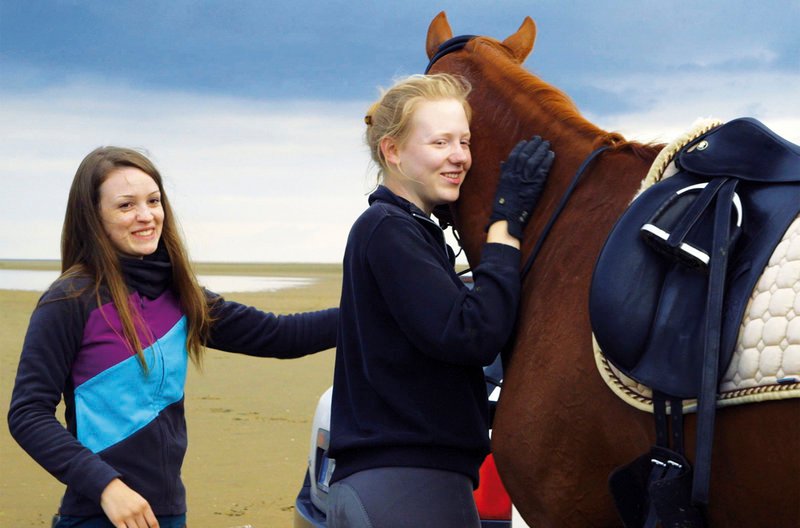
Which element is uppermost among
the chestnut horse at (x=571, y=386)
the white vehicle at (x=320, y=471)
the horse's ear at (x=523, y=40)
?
the horse's ear at (x=523, y=40)

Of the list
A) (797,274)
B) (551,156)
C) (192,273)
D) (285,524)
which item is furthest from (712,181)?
(285,524)

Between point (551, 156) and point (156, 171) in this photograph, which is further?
point (156, 171)

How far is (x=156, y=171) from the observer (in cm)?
295

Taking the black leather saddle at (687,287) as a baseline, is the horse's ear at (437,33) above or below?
above

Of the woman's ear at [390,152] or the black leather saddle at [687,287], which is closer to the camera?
the black leather saddle at [687,287]

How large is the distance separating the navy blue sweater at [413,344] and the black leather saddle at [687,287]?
0.29 m

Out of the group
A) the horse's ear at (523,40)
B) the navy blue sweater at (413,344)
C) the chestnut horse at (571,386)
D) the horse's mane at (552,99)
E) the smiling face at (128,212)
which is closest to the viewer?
the chestnut horse at (571,386)

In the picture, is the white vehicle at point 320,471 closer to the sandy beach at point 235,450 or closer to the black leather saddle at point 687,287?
the sandy beach at point 235,450

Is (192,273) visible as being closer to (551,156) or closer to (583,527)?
(551,156)

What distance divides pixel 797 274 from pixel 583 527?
0.85m

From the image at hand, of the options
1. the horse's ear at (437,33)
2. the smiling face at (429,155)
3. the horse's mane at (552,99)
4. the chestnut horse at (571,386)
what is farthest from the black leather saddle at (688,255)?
the horse's ear at (437,33)

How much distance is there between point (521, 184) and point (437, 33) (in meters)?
0.86

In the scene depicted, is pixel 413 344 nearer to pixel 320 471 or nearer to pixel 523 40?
pixel 523 40

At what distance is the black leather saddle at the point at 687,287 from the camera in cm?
194
